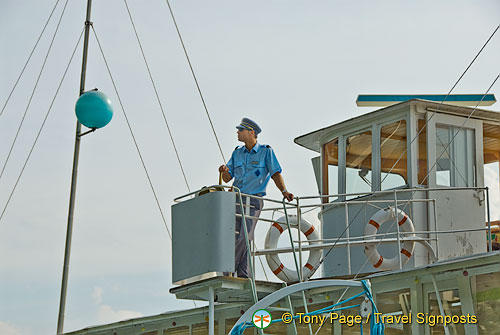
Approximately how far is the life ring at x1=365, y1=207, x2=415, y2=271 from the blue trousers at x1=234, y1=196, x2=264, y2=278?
1607 mm

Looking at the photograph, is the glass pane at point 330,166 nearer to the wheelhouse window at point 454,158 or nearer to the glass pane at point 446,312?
the wheelhouse window at point 454,158

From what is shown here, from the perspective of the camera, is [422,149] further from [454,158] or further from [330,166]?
[330,166]

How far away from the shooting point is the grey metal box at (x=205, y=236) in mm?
9539

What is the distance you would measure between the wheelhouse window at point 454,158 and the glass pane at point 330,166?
1.76m

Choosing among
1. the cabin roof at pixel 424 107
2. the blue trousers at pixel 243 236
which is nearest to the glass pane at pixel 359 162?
the cabin roof at pixel 424 107

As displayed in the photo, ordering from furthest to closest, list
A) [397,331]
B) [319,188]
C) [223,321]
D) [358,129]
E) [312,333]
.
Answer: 1. [319,188]
2. [358,129]
3. [223,321]
4. [312,333]
5. [397,331]

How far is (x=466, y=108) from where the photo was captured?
12297 mm

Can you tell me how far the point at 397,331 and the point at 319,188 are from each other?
4.90 m

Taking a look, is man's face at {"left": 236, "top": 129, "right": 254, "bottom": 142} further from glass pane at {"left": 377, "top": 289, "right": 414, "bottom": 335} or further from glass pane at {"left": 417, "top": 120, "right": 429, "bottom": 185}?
glass pane at {"left": 417, "top": 120, "right": 429, "bottom": 185}

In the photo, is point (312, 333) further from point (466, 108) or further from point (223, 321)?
point (466, 108)

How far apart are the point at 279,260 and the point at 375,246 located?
1.22 meters

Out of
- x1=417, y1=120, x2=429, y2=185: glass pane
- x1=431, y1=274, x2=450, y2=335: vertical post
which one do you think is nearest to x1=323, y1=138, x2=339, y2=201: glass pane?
x1=417, y1=120, x2=429, y2=185: glass pane

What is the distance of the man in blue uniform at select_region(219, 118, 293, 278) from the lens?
10016 mm

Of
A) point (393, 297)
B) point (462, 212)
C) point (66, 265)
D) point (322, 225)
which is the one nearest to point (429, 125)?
point (462, 212)
